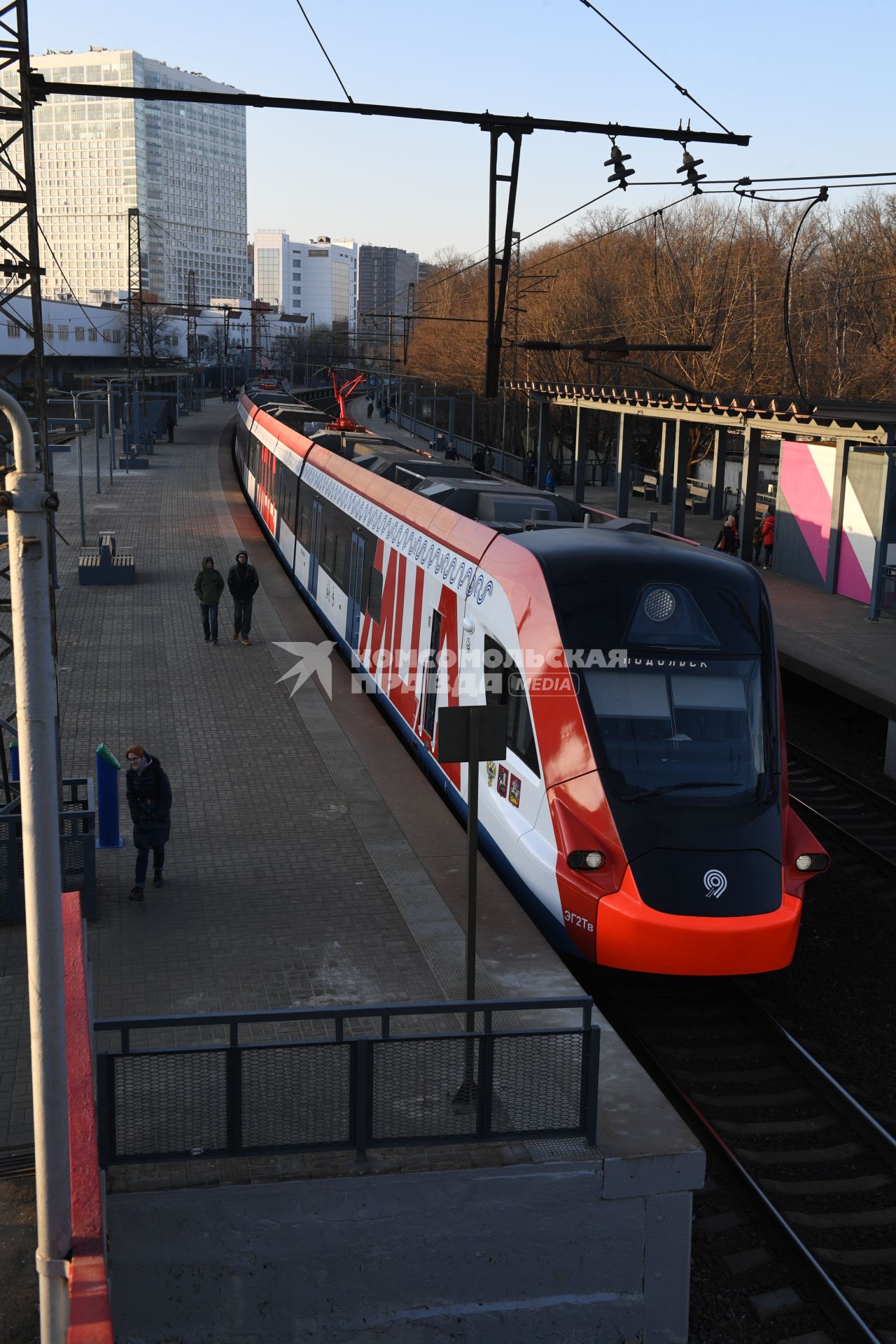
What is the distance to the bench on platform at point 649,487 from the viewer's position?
42.4m

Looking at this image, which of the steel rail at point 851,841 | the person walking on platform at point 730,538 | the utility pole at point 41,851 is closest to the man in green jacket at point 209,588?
the steel rail at point 851,841

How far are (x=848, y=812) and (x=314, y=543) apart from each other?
10.3 metres

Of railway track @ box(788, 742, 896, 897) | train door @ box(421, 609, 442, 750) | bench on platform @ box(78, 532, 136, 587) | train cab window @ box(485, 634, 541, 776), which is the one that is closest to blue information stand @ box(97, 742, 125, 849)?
train door @ box(421, 609, 442, 750)

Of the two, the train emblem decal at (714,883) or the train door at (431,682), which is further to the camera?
the train door at (431,682)

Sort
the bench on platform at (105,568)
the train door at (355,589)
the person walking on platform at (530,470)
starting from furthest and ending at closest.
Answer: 1. the person walking on platform at (530,470)
2. the bench on platform at (105,568)
3. the train door at (355,589)

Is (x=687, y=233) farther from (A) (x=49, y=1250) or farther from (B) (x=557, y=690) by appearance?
(A) (x=49, y=1250)

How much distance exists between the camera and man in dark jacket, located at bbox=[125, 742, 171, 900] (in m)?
9.91

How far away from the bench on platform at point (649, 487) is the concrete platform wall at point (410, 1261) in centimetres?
3643

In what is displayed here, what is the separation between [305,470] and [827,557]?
33.3ft

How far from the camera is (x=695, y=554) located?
32.0 feet

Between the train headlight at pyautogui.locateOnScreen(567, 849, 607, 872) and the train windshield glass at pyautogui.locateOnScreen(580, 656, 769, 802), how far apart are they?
0.49 metres

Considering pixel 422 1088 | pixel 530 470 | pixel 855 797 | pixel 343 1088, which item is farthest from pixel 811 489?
pixel 530 470

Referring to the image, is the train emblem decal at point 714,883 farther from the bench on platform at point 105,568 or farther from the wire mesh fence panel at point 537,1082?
the bench on platform at point 105,568

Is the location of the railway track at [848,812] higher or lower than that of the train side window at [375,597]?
lower
